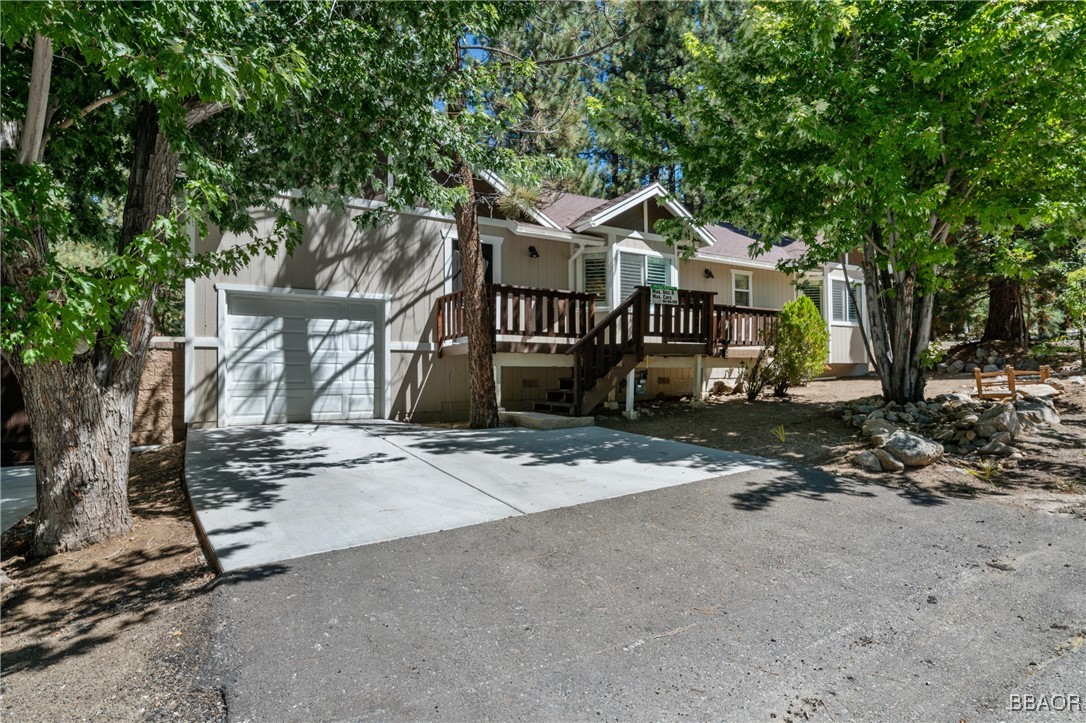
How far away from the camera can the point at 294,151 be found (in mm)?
6199

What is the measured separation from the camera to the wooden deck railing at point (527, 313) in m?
9.96

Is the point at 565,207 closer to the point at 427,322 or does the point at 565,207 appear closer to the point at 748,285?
the point at 427,322

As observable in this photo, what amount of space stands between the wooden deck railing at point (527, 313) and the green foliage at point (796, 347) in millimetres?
3968

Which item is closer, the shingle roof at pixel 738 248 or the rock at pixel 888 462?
the rock at pixel 888 462

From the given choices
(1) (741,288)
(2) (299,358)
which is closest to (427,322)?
(2) (299,358)

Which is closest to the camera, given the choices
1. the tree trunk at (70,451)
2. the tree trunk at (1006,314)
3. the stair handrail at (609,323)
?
the tree trunk at (70,451)

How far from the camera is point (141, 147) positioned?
4.55 metres

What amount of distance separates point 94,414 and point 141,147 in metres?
2.13

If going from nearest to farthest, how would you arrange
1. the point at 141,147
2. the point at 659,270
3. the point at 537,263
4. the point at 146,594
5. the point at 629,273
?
the point at 146,594 → the point at 141,147 → the point at 537,263 → the point at 629,273 → the point at 659,270

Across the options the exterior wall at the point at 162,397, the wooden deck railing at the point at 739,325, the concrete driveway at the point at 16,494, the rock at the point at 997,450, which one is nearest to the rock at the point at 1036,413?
the rock at the point at 997,450

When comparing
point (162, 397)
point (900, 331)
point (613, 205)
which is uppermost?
point (613, 205)

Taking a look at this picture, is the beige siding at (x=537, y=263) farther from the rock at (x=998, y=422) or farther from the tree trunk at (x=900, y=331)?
the rock at (x=998, y=422)

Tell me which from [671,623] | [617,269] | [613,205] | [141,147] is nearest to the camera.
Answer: [671,623]

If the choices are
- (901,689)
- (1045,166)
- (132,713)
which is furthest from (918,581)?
(1045,166)
